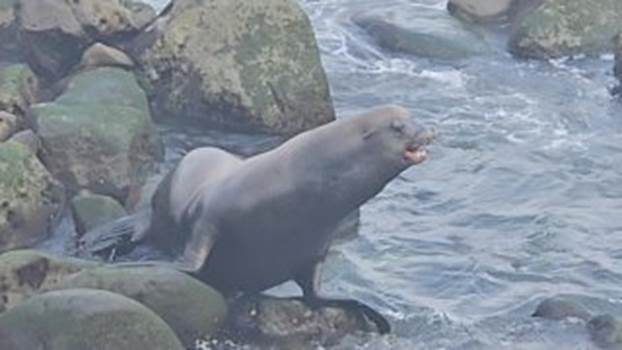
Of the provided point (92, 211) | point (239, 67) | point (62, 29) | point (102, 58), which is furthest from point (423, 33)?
point (92, 211)

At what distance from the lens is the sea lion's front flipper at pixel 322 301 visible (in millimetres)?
11969

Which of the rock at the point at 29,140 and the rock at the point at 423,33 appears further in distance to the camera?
the rock at the point at 423,33

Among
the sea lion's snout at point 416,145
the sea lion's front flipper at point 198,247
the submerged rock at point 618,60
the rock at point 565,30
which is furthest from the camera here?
the rock at point 565,30

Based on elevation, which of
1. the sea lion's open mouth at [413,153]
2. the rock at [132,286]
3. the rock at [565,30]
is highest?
the sea lion's open mouth at [413,153]

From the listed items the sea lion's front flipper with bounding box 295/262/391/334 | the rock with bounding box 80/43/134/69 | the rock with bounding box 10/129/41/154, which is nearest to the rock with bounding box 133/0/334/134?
the rock with bounding box 80/43/134/69

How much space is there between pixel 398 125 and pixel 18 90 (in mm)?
5255

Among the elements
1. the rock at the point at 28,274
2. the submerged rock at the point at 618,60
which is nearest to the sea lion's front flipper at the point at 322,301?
the rock at the point at 28,274

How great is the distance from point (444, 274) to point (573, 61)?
684 centimetres

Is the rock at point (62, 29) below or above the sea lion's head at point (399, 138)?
below

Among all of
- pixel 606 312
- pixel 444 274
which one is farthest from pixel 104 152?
pixel 606 312

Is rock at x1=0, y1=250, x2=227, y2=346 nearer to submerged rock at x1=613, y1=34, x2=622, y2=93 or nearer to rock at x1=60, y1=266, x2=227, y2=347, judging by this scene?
rock at x1=60, y1=266, x2=227, y2=347

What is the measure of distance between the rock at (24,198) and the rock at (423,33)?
23.4 ft

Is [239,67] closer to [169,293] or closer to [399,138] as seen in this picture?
[399,138]

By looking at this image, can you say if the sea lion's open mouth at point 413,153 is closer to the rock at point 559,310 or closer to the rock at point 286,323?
the rock at point 286,323
